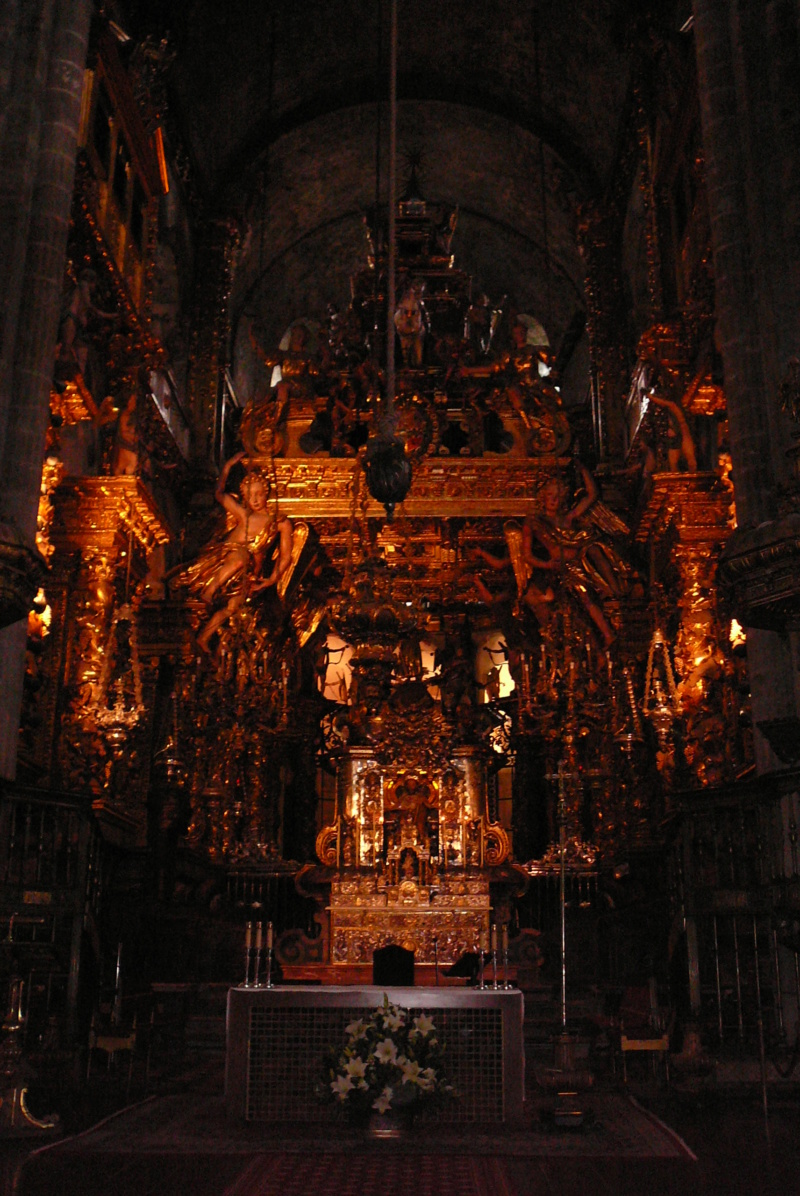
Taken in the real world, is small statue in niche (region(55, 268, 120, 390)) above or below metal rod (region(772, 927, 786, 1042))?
above

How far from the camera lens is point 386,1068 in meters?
6.12

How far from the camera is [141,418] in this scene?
1499 cm

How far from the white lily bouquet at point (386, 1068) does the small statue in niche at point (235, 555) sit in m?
9.93

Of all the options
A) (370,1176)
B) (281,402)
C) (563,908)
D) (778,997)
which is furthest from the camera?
(281,402)

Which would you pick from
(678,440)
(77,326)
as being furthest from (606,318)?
(77,326)

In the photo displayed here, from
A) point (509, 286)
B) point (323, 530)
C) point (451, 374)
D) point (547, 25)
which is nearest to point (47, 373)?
point (323, 530)

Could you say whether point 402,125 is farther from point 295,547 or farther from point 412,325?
point 295,547

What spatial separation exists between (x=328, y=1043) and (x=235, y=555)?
9.75 meters

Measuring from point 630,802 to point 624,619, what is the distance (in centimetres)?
246

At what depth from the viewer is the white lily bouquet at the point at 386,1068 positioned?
611 centimetres

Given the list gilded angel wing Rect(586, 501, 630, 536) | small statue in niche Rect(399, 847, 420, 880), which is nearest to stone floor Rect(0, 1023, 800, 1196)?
small statue in niche Rect(399, 847, 420, 880)

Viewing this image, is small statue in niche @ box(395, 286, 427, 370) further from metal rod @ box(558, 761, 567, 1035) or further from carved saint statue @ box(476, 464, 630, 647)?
metal rod @ box(558, 761, 567, 1035)

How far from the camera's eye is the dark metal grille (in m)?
6.69

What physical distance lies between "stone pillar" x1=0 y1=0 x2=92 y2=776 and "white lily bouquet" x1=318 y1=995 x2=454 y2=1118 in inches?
156
